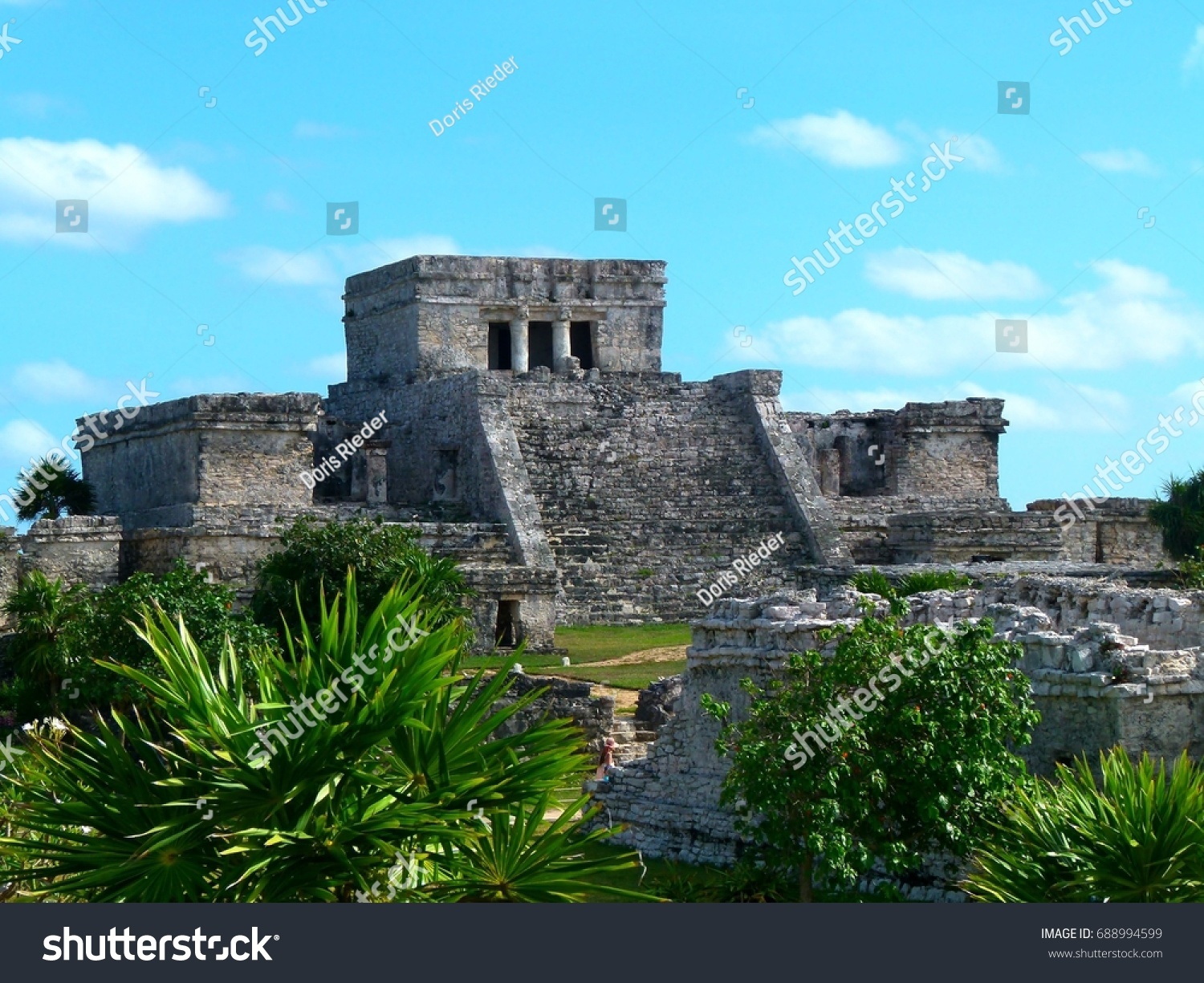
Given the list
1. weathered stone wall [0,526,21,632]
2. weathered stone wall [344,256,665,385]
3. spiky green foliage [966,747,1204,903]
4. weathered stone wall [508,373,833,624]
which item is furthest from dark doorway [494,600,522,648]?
spiky green foliage [966,747,1204,903]

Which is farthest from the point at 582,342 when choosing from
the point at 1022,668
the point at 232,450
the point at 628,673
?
the point at 1022,668

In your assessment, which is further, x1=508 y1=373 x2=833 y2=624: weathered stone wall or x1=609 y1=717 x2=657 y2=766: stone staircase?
x1=508 y1=373 x2=833 y2=624: weathered stone wall

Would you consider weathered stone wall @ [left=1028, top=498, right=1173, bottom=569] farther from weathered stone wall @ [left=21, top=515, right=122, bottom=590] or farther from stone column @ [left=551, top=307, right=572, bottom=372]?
weathered stone wall @ [left=21, top=515, right=122, bottom=590]

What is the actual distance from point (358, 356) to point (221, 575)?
30.1 feet

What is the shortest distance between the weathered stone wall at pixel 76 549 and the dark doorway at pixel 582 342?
991cm

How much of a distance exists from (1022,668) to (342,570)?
9.81m

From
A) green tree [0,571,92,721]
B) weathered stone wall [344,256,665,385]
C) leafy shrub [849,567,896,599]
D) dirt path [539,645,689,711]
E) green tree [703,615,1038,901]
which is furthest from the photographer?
weathered stone wall [344,256,665,385]

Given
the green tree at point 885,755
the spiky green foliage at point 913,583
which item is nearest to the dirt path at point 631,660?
the spiky green foliage at point 913,583

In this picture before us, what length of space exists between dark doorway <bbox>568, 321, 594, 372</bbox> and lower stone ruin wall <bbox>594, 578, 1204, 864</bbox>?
18.0 m

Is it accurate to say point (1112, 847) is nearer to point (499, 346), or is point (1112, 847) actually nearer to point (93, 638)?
point (93, 638)

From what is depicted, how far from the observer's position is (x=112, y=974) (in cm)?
692

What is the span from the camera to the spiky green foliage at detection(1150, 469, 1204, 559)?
84.2 ft

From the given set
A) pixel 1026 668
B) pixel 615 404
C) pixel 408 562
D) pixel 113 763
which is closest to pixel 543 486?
pixel 615 404

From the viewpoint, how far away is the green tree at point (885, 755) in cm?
980
